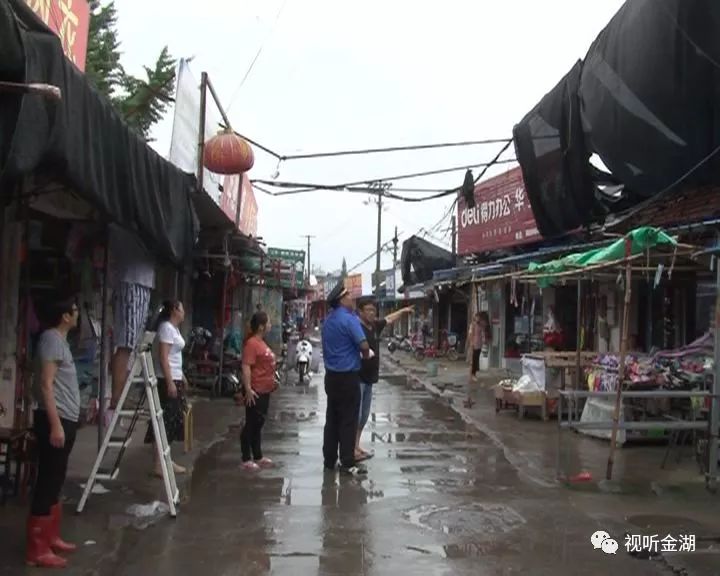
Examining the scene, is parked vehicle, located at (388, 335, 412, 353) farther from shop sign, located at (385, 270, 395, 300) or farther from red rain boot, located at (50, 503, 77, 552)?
red rain boot, located at (50, 503, 77, 552)

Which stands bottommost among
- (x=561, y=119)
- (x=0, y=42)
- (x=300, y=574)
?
(x=300, y=574)

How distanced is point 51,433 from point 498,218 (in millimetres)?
15776

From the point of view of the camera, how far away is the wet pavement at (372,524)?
531 cm

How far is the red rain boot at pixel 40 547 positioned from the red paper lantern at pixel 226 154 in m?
6.51

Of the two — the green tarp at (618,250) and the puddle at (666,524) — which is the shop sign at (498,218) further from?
the puddle at (666,524)

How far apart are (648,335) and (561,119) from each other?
4.56 meters

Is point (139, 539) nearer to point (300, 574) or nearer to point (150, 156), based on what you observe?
point (300, 574)

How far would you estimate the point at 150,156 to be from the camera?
6.46 meters

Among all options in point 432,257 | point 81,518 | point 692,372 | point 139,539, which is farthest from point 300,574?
point 432,257

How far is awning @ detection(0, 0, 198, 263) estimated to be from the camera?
3834 mm

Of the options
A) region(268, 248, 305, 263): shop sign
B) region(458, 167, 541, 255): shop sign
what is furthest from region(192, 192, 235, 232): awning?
region(268, 248, 305, 263): shop sign

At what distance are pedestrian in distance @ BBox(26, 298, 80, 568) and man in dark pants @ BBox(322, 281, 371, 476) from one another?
338 centimetres

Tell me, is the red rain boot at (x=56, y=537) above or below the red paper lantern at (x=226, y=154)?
below

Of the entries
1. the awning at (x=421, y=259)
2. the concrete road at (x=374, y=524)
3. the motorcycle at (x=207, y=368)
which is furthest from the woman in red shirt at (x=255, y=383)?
the awning at (x=421, y=259)
